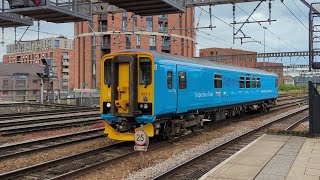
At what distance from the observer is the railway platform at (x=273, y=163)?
8289mm

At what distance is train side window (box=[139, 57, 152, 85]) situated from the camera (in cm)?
1238

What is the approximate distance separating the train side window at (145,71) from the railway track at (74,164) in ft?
6.87

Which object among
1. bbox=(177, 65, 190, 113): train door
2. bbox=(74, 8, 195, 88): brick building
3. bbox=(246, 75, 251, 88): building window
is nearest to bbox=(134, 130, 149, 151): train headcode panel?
bbox=(177, 65, 190, 113): train door

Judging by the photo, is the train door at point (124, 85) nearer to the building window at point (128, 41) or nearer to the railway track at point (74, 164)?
the railway track at point (74, 164)

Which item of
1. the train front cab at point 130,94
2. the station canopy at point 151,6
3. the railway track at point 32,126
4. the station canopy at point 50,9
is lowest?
the railway track at point 32,126

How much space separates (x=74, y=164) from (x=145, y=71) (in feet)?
12.5

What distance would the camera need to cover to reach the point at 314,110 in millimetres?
14172

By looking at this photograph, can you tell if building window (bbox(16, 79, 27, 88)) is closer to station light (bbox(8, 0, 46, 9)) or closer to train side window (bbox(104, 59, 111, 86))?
station light (bbox(8, 0, 46, 9))

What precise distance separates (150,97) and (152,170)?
327 cm

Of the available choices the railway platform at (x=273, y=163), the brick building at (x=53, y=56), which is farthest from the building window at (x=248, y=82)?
the brick building at (x=53, y=56)

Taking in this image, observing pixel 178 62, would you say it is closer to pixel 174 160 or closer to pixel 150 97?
pixel 150 97

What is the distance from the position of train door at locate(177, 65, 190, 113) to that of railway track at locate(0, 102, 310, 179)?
1697 mm

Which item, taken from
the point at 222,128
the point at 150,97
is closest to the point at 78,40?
the point at 222,128

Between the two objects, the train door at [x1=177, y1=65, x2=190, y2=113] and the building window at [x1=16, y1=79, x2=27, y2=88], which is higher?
the building window at [x1=16, y1=79, x2=27, y2=88]
